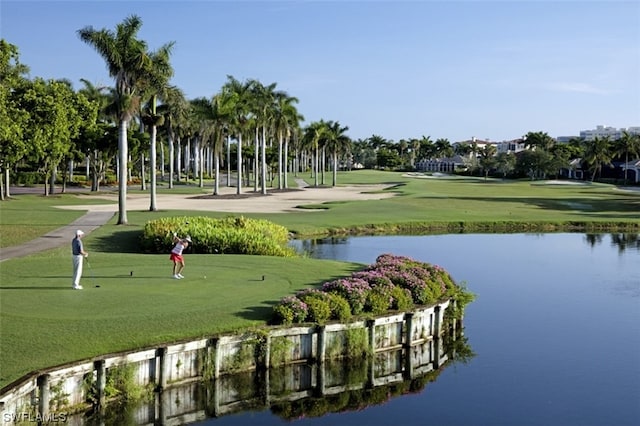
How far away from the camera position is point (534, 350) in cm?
2662

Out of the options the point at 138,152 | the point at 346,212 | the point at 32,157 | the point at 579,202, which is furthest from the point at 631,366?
the point at 138,152

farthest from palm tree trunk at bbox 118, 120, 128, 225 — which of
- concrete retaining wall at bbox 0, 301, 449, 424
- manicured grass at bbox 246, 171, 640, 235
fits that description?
concrete retaining wall at bbox 0, 301, 449, 424

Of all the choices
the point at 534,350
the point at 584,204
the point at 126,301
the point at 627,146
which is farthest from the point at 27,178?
the point at 627,146

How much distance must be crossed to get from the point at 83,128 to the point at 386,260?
235ft

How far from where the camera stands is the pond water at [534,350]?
20.8 metres

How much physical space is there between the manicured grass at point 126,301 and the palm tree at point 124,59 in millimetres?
17844

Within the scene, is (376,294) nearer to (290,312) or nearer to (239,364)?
(290,312)

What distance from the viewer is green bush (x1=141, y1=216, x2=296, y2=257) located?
41938 millimetres

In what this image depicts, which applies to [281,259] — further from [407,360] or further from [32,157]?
[32,157]

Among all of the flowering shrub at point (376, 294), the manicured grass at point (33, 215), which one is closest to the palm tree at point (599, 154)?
the manicured grass at point (33, 215)

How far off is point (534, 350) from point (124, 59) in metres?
38.1

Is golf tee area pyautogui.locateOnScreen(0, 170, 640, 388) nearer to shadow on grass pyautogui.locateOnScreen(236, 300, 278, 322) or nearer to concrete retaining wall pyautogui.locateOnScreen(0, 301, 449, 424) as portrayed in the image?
shadow on grass pyautogui.locateOnScreen(236, 300, 278, 322)

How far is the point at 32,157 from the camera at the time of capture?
78000 mm

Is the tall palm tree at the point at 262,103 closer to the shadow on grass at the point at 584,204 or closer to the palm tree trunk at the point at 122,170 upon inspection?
the shadow on grass at the point at 584,204
